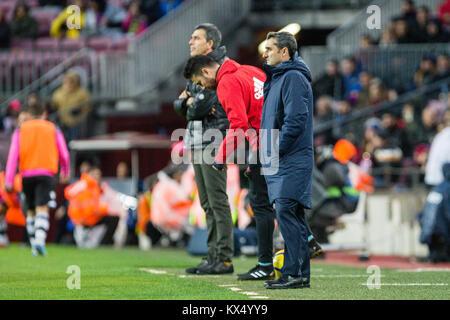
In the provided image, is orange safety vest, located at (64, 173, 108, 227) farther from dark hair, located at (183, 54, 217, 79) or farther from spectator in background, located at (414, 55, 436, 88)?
dark hair, located at (183, 54, 217, 79)

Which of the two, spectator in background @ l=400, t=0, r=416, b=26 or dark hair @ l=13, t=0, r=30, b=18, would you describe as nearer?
spectator in background @ l=400, t=0, r=416, b=26

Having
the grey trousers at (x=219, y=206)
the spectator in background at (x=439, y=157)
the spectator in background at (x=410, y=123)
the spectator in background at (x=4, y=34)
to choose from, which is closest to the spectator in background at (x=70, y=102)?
the spectator in background at (x=4, y=34)

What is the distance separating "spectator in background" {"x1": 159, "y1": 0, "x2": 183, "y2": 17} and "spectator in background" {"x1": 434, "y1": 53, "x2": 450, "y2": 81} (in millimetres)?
8025

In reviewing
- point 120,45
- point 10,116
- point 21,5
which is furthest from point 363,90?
point 21,5

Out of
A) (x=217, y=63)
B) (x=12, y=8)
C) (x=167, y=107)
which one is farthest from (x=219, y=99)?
(x=12, y=8)

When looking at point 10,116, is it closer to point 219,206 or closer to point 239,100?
point 219,206

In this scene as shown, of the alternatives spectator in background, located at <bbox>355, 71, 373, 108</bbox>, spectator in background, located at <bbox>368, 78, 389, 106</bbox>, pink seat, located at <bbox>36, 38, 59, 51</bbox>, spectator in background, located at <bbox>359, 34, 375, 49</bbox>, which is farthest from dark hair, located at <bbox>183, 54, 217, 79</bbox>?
pink seat, located at <bbox>36, 38, 59, 51</bbox>

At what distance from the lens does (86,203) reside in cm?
1892

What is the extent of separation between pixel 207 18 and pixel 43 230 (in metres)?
11.3

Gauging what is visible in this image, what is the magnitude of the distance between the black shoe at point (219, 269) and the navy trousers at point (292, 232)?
1.84 metres

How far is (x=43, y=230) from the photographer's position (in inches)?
584

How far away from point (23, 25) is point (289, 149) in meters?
18.6

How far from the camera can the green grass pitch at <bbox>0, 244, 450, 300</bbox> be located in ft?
26.5

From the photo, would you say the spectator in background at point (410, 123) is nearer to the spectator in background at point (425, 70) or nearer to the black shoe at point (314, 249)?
the spectator in background at point (425, 70)
